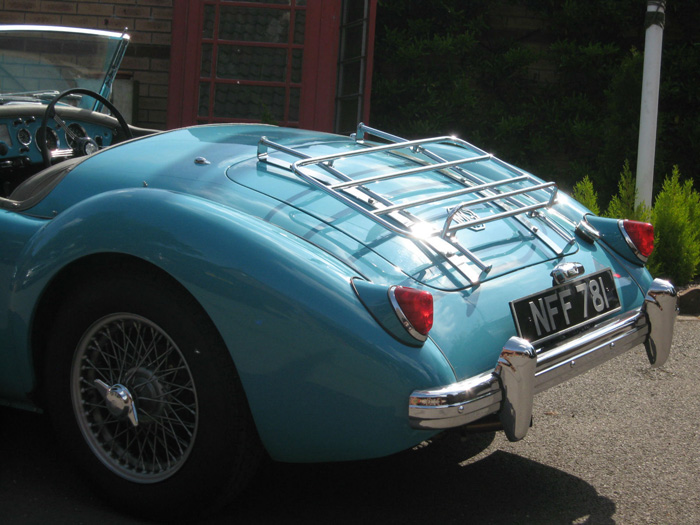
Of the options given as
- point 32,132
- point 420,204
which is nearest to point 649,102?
point 420,204

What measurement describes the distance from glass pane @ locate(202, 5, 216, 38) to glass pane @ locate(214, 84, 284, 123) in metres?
0.48

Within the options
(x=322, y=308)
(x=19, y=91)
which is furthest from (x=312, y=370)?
(x=19, y=91)

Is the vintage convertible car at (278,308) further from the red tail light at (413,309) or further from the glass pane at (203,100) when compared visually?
the glass pane at (203,100)

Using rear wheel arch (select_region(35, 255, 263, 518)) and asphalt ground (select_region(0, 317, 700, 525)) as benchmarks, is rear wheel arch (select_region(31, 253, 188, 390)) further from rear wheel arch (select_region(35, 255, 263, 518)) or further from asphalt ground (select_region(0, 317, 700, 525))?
asphalt ground (select_region(0, 317, 700, 525))

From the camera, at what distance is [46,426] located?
3133mm

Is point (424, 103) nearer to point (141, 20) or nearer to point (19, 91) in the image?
point (141, 20)

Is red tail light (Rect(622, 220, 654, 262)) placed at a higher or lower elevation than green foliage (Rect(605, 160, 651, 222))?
higher

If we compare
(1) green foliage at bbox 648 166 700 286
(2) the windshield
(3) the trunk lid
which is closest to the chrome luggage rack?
(3) the trunk lid

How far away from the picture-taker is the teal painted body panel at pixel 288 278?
212 cm

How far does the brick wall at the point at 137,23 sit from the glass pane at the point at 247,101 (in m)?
0.72

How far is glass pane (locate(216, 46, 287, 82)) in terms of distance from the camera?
736 cm

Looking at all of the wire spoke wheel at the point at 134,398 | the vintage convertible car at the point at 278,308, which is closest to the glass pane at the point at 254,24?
the vintage convertible car at the point at 278,308

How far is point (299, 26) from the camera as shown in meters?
7.34

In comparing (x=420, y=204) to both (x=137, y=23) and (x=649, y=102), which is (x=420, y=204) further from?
(x=137, y=23)
